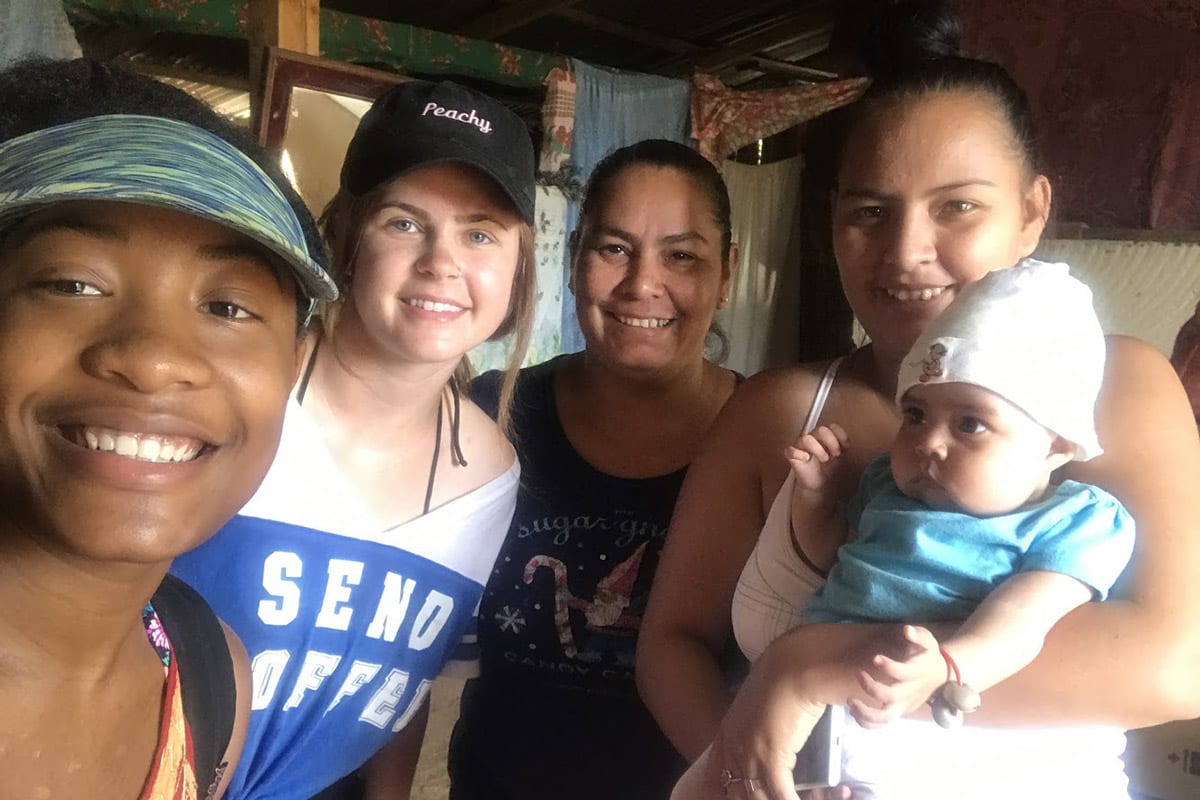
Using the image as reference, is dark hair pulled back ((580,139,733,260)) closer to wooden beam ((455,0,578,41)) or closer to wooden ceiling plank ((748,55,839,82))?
wooden beam ((455,0,578,41))

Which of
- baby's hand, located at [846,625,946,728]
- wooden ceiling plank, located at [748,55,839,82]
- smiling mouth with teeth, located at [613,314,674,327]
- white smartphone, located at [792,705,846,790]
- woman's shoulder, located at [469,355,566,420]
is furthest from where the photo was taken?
wooden ceiling plank, located at [748,55,839,82]

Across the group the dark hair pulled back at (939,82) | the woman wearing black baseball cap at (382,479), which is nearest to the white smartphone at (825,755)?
the woman wearing black baseball cap at (382,479)

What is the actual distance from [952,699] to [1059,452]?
0.34 meters

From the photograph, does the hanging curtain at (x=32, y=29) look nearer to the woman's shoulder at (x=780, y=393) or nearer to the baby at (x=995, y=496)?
the woman's shoulder at (x=780, y=393)

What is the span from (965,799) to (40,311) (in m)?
1.08

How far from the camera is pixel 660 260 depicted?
5.25 ft

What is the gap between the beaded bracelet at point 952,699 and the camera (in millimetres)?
844

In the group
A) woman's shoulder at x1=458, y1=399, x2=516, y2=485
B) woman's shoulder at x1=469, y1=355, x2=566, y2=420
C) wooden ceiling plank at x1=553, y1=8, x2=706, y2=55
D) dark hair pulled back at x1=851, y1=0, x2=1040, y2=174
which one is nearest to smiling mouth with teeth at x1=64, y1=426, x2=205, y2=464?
woman's shoulder at x1=458, y1=399, x2=516, y2=485

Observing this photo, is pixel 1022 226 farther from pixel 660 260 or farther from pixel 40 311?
pixel 40 311

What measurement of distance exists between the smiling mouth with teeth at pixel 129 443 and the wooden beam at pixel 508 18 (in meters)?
3.77

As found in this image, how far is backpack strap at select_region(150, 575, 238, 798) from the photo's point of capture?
1.02m

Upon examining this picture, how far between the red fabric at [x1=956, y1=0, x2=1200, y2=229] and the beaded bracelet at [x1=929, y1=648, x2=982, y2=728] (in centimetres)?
260

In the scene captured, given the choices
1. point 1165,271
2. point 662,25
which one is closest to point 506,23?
point 662,25

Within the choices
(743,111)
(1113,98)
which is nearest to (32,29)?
(743,111)
